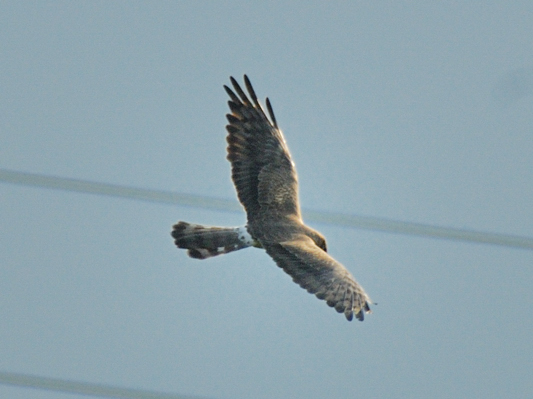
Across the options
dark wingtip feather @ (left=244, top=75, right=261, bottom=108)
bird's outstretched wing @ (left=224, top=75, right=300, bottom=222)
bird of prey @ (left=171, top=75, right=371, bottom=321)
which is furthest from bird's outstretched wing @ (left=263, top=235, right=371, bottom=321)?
dark wingtip feather @ (left=244, top=75, right=261, bottom=108)

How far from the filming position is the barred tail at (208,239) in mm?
6730

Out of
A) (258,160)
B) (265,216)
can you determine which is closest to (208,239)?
(265,216)

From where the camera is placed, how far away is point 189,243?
7.16m

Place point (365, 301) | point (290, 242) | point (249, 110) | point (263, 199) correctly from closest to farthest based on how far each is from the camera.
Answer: point (365, 301) < point (290, 242) < point (263, 199) < point (249, 110)

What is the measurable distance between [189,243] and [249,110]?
1152mm

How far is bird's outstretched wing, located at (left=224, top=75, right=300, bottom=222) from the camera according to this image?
690 cm

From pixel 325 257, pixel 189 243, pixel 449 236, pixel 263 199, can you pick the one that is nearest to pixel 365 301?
pixel 325 257

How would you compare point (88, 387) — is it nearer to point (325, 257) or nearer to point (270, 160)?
point (325, 257)

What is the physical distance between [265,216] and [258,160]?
1.68ft

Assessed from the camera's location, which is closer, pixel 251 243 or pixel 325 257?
pixel 325 257

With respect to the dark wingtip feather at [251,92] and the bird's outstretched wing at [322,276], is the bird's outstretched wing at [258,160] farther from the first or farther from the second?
the bird's outstretched wing at [322,276]

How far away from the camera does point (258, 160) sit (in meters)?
7.07

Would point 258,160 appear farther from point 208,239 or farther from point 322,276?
point 322,276

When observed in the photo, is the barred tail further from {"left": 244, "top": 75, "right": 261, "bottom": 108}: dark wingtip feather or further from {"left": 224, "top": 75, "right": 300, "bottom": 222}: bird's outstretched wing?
{"left": 244, "top": 75, "right": 261, "bottom": 108}: dark wingtip feather
